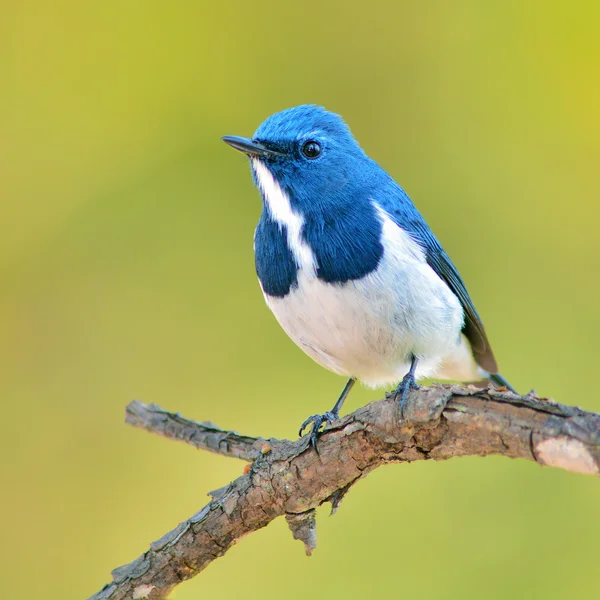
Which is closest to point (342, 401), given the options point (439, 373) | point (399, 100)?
point (439, 373)

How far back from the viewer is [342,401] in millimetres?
5062

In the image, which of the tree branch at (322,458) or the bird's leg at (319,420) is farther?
the bird's leg at (319,420)

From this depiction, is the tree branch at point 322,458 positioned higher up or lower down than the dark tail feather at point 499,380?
lower down

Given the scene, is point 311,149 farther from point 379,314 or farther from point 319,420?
point 319,420

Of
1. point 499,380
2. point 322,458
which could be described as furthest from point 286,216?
point 499,380

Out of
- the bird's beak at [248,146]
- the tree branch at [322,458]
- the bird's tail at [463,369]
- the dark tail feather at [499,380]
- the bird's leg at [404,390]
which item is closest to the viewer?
the tree branch at [322,458]

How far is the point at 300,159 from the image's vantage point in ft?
14.8

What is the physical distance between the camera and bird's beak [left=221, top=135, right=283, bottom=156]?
4.40 meters

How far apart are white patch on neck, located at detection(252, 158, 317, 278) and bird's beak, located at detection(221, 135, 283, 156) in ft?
0.25

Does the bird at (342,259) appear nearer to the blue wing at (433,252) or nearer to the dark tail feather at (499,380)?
the blue wing at (433,252)

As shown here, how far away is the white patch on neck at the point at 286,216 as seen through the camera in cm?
423

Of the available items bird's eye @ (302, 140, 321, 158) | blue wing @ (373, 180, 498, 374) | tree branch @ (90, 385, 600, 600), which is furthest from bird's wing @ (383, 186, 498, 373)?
tree branch @ (90, 385, 600, 600)

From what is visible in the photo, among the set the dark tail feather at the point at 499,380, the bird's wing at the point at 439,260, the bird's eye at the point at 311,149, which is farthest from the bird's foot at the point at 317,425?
the dark tail feather at the point at 499,380

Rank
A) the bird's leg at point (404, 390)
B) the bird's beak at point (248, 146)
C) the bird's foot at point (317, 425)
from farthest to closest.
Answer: the bird's beak at point (248, 146) → the bird's foot at point (317, 425) → the bird's leg at point (404, 390)
